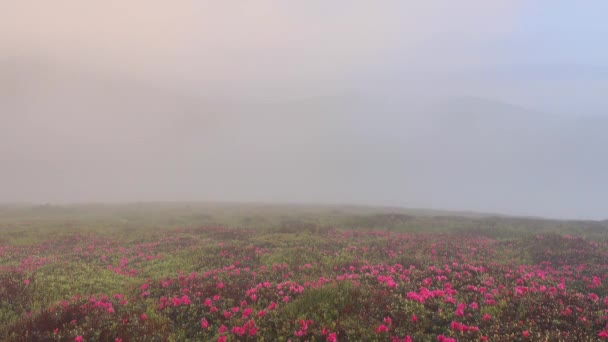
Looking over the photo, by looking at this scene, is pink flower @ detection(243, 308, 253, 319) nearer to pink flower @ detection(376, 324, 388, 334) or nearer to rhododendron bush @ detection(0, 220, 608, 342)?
rhododendron bush @ detection(0, 220, 608, 342)

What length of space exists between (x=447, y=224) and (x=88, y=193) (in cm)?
18766

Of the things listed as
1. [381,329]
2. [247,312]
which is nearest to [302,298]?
[247,312]

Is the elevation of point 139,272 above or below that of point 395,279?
below

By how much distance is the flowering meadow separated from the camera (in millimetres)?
8961

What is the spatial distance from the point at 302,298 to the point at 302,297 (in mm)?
126

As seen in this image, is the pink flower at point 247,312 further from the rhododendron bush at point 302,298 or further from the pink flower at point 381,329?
the pink flower at point 381,329

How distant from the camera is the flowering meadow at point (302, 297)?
8961mm

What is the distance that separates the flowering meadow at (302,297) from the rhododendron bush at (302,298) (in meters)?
0.05

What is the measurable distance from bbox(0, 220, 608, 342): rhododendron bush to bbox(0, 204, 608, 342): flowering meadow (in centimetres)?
5

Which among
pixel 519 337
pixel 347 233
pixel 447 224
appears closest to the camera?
pixel 519 337

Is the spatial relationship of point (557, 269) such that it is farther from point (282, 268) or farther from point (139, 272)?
point (139, 272)

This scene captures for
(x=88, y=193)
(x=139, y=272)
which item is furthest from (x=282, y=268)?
(x=88, y=193)

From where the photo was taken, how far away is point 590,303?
10250mm

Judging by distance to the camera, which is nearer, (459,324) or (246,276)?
(459,324)
